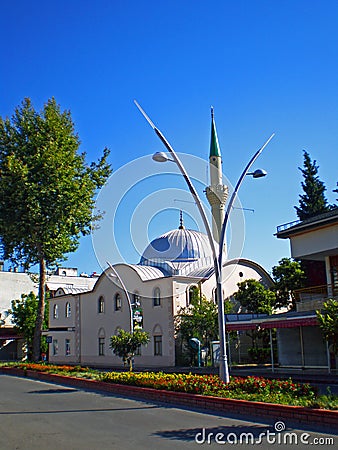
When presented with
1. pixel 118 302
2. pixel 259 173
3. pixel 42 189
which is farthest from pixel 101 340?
pixel 259 173

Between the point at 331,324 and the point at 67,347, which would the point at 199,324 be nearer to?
the point at 67,347

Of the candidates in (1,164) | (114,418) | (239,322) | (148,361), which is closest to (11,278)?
(148,361)

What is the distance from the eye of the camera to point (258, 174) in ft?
48.1

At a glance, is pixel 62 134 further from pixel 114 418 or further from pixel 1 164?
pixel 114 418

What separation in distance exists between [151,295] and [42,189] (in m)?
13.7

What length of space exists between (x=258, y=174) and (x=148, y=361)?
2570 centimetres

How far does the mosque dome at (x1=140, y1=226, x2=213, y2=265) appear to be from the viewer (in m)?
45.9

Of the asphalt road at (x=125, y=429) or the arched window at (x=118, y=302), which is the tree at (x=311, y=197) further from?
the asphalt road at (x=125, y=429)

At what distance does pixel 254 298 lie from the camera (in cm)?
3906

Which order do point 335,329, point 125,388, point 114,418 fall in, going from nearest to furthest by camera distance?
1. point 114,418
2. point 335,329
3. point 125,388

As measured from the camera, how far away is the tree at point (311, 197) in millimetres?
51125

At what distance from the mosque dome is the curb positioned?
27.9 metres

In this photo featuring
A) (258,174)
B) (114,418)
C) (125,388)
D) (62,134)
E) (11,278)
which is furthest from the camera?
(11,278)

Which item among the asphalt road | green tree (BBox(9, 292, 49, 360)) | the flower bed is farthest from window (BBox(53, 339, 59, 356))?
the asphalt road
